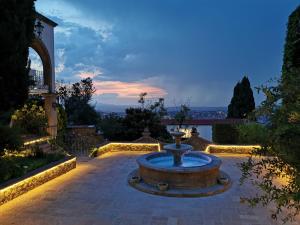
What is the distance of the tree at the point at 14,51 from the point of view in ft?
22.8

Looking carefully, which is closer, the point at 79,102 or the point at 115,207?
the point at 115,207

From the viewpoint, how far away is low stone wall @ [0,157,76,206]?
7.33 metres

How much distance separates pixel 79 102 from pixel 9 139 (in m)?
13.5

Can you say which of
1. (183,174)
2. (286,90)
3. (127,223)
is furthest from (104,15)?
(286,90)

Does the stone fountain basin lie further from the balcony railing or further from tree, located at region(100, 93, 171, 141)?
the balcony railing

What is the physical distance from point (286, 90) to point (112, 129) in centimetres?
1556

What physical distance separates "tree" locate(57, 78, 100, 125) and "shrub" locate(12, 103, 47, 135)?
5.92 metres

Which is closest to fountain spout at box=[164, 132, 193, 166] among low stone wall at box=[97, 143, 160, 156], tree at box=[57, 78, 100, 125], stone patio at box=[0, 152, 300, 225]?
stone patio at box=[0, 152, 300, 225]

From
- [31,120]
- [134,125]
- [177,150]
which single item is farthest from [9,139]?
[134,125]

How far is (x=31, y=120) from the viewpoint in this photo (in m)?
13.8

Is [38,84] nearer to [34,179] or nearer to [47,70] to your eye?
[47,70]

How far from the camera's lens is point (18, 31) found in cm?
720

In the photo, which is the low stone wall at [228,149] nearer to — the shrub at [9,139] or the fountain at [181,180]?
the fountain at [181,180]

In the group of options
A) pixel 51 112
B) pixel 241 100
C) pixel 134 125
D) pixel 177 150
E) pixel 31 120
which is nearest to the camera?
pixel 177 150
